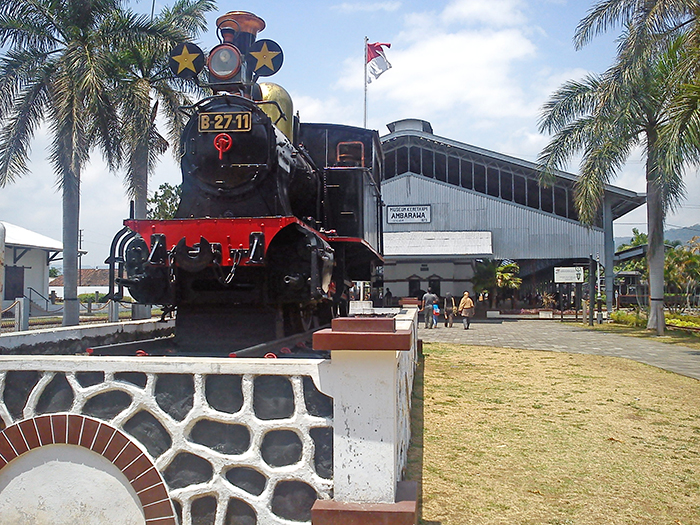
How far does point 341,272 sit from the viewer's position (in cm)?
844

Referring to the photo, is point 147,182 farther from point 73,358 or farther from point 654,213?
point 654,213

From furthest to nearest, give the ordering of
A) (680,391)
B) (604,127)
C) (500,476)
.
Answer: (604,127) → (680,391) → (500,476)

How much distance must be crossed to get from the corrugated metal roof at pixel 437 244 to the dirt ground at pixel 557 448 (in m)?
18.4

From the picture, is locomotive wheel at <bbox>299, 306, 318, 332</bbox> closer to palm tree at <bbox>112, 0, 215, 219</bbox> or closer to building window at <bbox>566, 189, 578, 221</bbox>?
palm tree at <bbox>112, 0, 215, 219</bbox>

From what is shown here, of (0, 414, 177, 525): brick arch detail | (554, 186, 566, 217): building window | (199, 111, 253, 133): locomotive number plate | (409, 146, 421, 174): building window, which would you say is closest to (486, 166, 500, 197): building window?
(554, 186, 566, 217): building window

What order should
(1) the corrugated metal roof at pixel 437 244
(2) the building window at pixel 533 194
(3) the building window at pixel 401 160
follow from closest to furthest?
(1) the corrugated metal roof at pixel 437 244 < (2) the building window at pixel 533 194 < (3) the building window at pixel 401 160

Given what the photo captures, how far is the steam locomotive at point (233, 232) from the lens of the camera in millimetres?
5988

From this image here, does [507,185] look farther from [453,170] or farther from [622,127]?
[622,127]

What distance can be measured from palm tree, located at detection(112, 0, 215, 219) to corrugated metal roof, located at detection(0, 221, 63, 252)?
13898 mm

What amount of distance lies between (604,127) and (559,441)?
46.8 ft

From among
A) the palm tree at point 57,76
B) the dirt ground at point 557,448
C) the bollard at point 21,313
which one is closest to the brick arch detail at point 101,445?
the dirt ground at point 557,448

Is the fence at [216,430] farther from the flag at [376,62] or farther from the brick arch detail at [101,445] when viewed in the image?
the flag at [376,62]

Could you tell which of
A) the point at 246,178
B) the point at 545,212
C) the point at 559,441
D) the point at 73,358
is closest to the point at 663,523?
the point at 559,441

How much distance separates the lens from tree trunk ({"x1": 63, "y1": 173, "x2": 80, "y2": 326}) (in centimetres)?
1432
